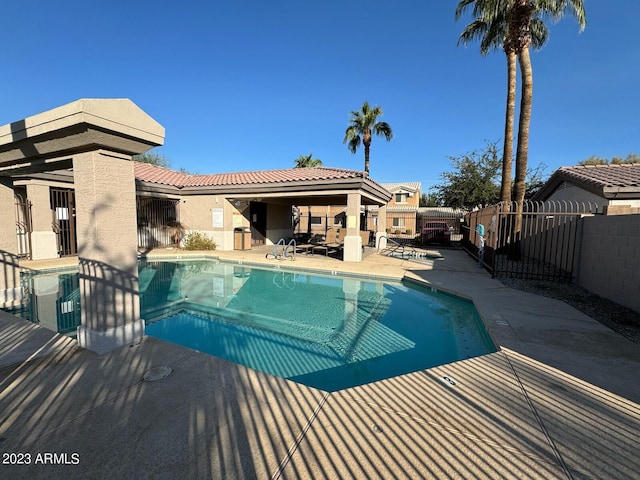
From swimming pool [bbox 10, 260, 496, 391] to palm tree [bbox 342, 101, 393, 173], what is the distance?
19.9 m

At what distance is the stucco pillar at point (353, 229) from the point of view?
12.4m

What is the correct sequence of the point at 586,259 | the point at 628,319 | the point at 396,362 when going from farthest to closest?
the point at 586,259 → the point at 628,319 → the point at 396,362

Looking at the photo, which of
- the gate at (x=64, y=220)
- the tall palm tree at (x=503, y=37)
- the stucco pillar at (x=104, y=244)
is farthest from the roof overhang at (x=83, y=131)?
the tall palm tree at (x=503, y=37)

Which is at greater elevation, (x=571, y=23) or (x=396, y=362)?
(x=571, y=23)

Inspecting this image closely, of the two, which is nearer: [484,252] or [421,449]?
[421,449]

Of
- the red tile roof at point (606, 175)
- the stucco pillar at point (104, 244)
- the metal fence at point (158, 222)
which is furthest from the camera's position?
the metal fence at point (158, 222)

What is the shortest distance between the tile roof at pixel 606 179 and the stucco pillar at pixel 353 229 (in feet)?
25.2

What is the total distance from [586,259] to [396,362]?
22.1ft

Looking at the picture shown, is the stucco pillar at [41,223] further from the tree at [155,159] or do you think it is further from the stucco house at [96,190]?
the tree at [155,159]

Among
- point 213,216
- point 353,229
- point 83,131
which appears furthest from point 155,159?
point 83,131

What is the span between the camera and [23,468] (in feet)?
6.40

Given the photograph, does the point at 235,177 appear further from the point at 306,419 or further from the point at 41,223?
the point at 306,419

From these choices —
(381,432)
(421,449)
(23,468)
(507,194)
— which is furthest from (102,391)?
(507,194)

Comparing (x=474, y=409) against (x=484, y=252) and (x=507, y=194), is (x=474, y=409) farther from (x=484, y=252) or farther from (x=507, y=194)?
(x=507, y=194)
